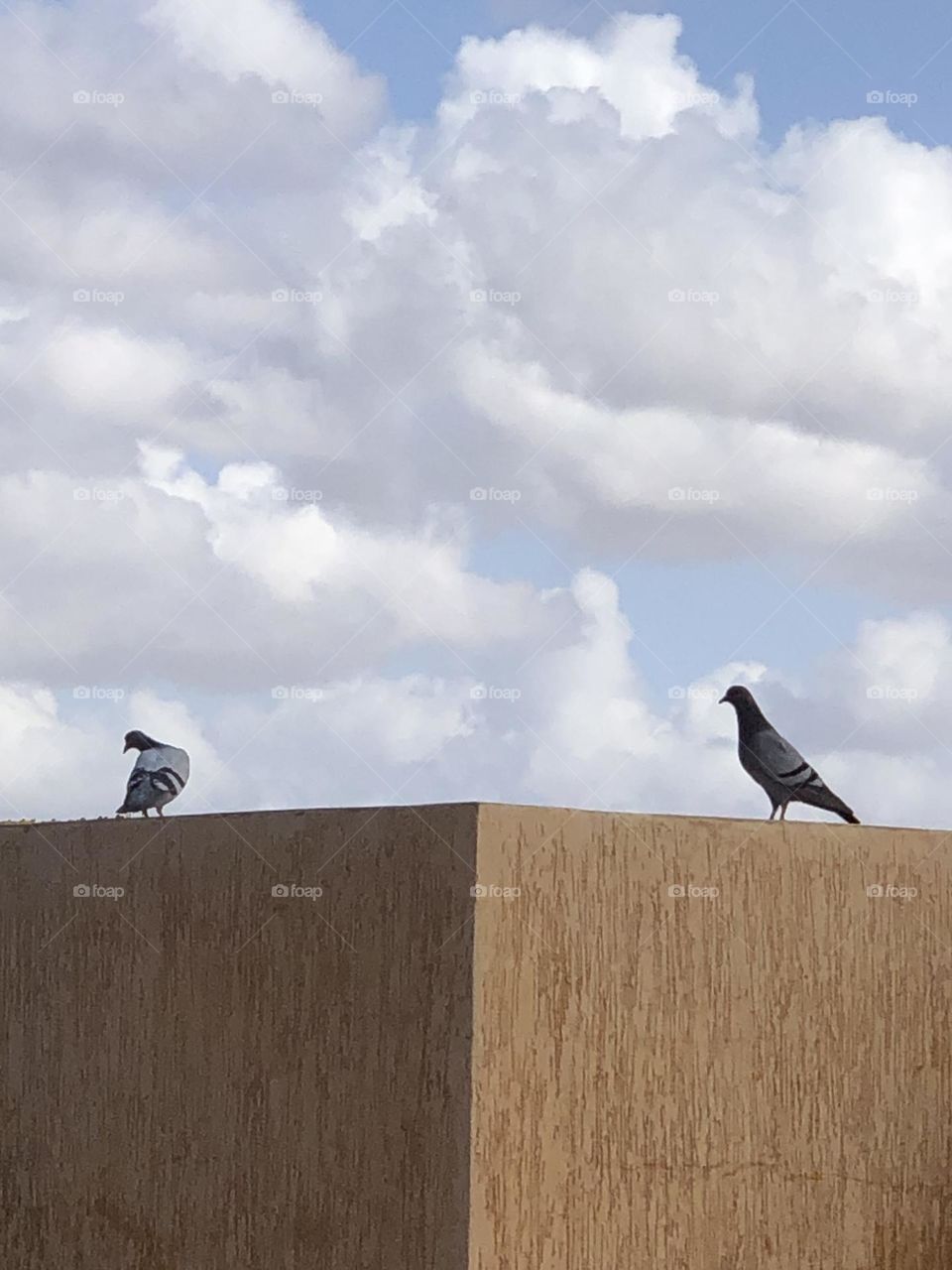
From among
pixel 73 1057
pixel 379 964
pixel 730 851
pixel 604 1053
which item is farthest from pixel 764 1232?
pixel 73 1057

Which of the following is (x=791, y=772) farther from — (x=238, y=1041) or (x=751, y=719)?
(x=238, y=1041)

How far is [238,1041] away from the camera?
213 inches

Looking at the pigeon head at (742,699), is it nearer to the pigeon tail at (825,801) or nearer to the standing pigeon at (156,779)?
the pigeon tail at (825,801)

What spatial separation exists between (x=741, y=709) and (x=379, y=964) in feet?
7.13

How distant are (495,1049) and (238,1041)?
1.08 meters

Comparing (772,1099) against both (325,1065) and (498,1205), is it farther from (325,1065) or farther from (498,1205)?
(325,1065)

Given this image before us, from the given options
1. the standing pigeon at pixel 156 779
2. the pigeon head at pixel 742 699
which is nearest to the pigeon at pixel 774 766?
the pigeon head at pixel 742 699

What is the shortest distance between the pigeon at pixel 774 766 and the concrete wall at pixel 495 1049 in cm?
42

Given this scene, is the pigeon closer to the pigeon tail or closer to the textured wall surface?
the pigeon tail

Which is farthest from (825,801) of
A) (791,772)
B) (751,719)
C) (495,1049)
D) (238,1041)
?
(238,1041)

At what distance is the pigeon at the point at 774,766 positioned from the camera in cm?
607

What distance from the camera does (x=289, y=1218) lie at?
520cm

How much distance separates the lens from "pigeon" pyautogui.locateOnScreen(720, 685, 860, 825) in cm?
607

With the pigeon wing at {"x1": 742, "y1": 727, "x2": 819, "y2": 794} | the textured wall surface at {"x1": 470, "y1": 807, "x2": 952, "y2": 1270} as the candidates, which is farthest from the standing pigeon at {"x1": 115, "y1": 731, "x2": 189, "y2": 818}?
the pigeon wing at {"x1": 742, "y1": 727, "x2": 819, "y2": 794}
